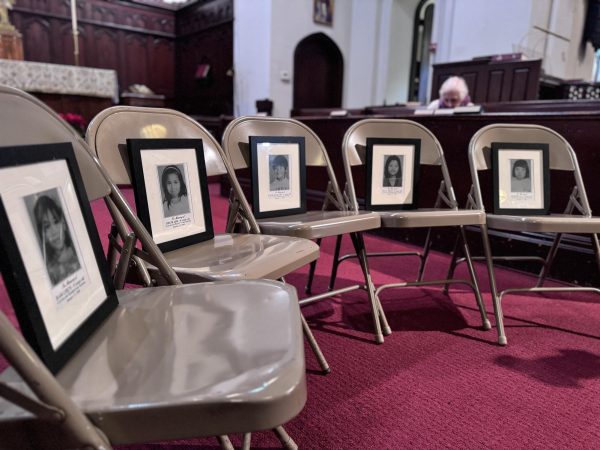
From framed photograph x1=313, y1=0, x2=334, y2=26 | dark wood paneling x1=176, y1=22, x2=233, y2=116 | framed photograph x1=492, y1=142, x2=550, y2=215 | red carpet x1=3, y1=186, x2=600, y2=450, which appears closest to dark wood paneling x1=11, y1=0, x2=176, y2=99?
dark wood paneling x1=176, y1=22, x2=233, y2=116

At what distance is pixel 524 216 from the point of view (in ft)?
6.08

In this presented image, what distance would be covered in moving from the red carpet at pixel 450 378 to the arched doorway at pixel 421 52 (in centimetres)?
782

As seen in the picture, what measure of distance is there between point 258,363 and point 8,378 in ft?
1.20

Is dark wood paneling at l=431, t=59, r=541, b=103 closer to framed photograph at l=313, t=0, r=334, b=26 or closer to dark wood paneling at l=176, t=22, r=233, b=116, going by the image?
framed photograph at l=313, t=0, r=334, b=26

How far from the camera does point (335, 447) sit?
45.8 inches

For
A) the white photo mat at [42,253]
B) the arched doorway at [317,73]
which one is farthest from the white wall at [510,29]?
the white photo mat at [42,253]

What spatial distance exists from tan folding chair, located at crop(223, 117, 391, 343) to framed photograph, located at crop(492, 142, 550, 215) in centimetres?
70

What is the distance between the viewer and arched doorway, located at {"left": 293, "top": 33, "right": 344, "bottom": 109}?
24.9ft

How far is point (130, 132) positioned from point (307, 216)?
732 millimetres

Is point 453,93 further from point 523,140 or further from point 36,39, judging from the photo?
point 36,39

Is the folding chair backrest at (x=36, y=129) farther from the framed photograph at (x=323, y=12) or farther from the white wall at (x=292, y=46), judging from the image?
the framed photograph at (x=323, y=12)

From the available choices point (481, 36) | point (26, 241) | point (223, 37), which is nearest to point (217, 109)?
point (223, 37)

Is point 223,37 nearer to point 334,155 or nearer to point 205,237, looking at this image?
point 334,155

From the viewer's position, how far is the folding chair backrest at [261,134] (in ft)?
5.58
